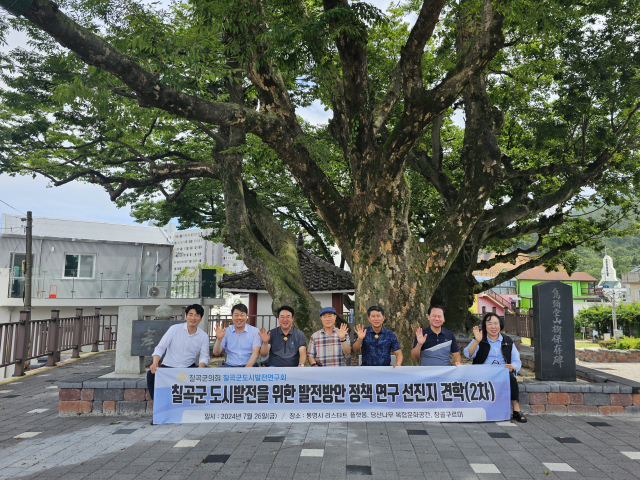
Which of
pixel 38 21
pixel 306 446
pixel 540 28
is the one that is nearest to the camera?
pixel 306 446

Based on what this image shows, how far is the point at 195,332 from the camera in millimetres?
6363

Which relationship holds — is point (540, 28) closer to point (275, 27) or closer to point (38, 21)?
point (275, 27)

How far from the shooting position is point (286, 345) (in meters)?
6.27

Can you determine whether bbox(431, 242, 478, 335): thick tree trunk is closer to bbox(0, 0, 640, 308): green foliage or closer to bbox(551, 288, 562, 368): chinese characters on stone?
bbox(0, 0, 640, 308): green foliage

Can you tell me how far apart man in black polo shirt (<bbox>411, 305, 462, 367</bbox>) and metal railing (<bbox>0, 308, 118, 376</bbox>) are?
8.54 metres

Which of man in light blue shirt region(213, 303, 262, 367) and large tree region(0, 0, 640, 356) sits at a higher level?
A: large tree region(0, 0, 640, 356)

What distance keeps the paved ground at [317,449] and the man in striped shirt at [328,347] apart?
87 cm

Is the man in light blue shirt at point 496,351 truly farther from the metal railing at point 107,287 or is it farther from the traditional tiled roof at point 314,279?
the metal railing at point 107,287

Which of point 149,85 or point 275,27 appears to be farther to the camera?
point 275,27

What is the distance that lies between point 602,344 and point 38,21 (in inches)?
868

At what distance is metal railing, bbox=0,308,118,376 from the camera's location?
995 centimetres

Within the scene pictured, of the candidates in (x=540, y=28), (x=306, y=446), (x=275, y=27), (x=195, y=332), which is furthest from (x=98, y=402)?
(x=540, y=28)

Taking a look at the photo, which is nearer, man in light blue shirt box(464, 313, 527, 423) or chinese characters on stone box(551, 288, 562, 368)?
man in light blue shirt box(464, 313, 527, 423)

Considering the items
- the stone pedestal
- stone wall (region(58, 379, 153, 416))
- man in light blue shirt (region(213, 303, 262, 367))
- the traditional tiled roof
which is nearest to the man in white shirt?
man in light blue shirt (region(213, 303, 262, 367))
